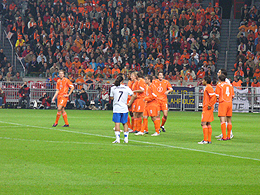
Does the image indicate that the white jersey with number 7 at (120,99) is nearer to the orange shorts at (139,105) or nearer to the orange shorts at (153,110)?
the orange shorts at (153,110)

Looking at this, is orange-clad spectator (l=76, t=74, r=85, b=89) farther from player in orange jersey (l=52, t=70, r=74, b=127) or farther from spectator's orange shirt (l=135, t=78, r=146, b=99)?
spectator's orange shirt (l=135, t=78, r=146, b=99)

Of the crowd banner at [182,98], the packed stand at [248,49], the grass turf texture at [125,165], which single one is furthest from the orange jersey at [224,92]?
the packed stand at [248,49]

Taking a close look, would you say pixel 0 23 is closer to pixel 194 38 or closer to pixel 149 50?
pixel 149 50

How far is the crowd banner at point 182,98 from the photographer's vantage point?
100 feet

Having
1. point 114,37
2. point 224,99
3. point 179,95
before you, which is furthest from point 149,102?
point 114,37

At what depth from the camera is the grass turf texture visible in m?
6.91

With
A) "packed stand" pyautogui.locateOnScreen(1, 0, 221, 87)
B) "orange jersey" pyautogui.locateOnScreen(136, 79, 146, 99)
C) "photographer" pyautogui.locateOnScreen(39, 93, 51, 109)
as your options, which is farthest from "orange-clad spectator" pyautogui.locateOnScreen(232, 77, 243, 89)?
"orange jersey" pyautogui.locateOnScreen(136, 79, 146, 99)

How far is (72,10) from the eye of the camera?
38.0 metres

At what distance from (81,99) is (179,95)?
23.5 feet

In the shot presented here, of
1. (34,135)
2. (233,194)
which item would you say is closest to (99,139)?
(34,135)

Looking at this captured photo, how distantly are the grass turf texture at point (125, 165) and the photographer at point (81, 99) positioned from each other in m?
16.6

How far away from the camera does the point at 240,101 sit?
30.5 meters

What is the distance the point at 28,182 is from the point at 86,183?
97 centimetres

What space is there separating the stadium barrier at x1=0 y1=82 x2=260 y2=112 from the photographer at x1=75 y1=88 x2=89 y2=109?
40cm
